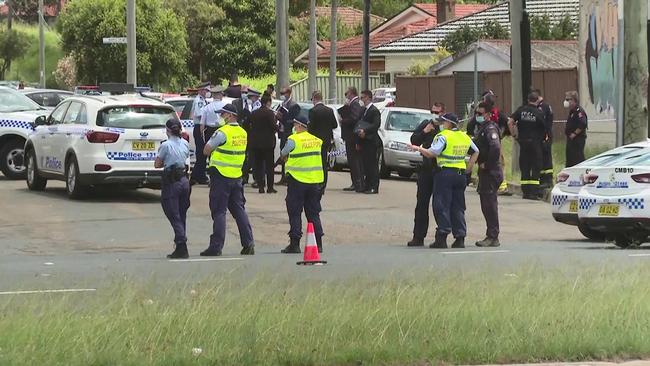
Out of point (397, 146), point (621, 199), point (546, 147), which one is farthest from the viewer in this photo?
point (397, 146)

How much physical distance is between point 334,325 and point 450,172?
738cm

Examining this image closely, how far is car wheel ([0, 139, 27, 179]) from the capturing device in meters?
23.8

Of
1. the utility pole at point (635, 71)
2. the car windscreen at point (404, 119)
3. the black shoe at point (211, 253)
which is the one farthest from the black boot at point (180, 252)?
the car windscreen at point (404, 119)

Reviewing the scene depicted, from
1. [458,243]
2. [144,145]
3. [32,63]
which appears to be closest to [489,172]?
[458,243]

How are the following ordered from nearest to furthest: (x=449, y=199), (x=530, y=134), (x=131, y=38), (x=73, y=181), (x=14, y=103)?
(x=449, y=199)
(x=73, y=181)
(x=530, y=134)
(x=14, y=103)
(x=131, y=38)

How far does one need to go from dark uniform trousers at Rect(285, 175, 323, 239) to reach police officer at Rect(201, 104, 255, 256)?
55cm

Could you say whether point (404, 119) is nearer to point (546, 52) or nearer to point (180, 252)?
point (180, 252)

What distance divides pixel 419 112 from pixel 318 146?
13.0 metres

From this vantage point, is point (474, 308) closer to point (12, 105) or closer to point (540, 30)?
point (12, 105)

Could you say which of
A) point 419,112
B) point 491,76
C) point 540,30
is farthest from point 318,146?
point 540,30

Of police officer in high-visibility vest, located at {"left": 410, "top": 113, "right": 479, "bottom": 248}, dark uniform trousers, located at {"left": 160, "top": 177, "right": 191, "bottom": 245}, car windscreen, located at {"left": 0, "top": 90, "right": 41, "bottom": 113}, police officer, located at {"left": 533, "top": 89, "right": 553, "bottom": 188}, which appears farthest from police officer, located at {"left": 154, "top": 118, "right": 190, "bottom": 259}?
car windscreen, located at {"left": 0, "top": 90, "right": 41, "bottom": 113}

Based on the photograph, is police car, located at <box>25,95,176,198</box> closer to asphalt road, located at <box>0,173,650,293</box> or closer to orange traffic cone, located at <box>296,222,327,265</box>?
asphalt road, located at <box>0,173,650,293</box>

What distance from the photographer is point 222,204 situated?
1496cm

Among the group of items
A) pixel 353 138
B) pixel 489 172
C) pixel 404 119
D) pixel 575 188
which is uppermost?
pixel 404 119
